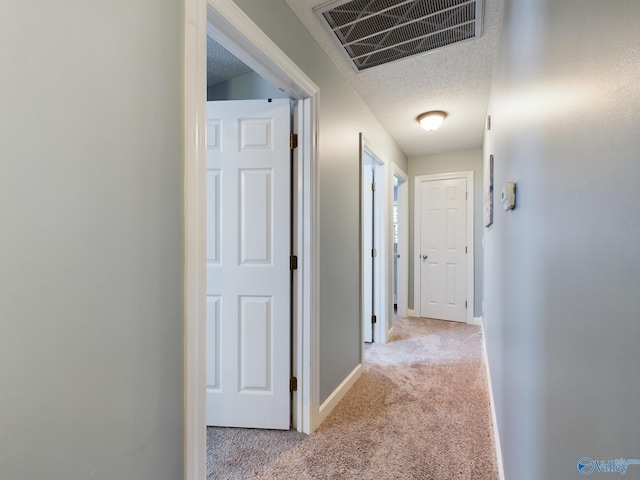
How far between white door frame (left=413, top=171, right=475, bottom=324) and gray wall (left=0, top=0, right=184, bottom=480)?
414 centimetres

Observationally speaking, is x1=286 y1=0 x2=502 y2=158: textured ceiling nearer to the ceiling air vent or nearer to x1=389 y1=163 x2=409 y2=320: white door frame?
the ceiling air vent

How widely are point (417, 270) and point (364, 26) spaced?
3.59 meters

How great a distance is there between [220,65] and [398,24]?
3.98 feet

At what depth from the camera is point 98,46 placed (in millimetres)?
808

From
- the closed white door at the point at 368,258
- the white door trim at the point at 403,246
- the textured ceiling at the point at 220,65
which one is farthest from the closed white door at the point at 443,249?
the textured ceiling at the point at 220,65

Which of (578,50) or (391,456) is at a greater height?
(578,50)

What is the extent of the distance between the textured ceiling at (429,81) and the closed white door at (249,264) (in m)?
0.71

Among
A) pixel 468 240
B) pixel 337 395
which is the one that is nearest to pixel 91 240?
pixel 337 395

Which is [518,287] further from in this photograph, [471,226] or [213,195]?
[471,226]

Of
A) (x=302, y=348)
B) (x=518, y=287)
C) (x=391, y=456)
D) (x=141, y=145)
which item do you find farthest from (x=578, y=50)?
(x=391, y=456)

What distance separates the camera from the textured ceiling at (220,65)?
1982 millimetres

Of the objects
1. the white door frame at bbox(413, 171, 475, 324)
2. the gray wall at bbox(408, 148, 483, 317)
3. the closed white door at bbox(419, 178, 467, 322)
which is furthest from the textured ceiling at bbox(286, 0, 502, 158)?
the closed white door at bbox(419, 178, 467, 322)

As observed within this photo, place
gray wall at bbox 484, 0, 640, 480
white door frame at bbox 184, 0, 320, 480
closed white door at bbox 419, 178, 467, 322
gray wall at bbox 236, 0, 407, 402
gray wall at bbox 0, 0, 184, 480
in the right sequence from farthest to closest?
1. closed white door at bbox 419, 178, 467, 322
2. gray wall at bbox 236, 0, 407, 402
3. white door frame at bbox 184, 0, 320, 480
4. gray wall at bbox 0, 0, 184, 480
5. gray wall at bbox 484, 0, 640, 480

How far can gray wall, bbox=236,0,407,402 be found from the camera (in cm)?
176
